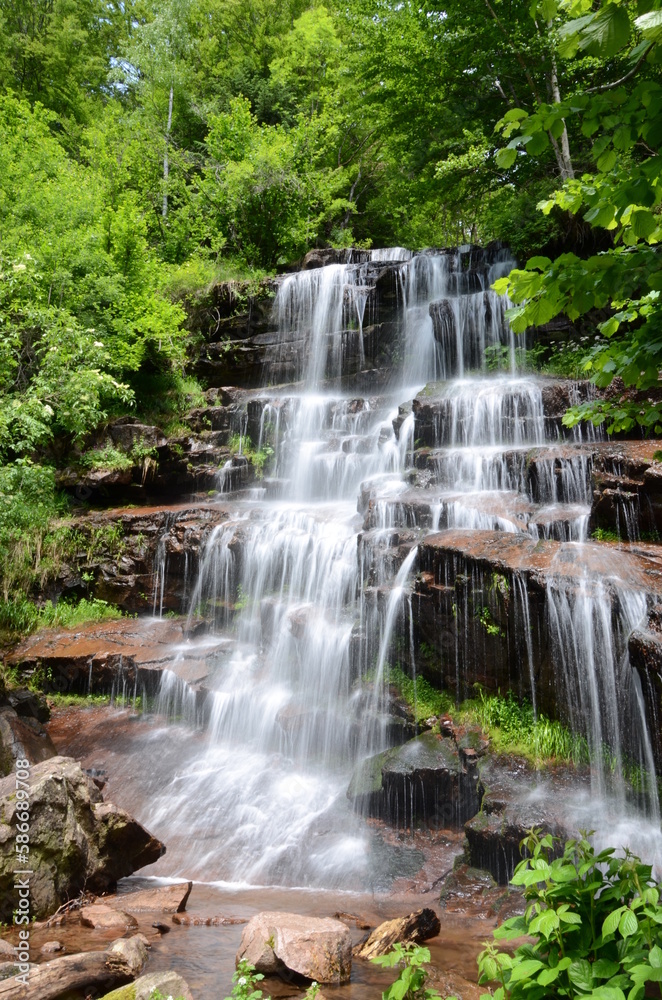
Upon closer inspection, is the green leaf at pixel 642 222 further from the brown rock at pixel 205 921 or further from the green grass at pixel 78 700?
the green grass at pixel 78 700

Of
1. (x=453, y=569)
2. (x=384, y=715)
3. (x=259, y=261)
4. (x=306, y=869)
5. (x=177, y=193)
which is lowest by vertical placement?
(x=306, y=869)

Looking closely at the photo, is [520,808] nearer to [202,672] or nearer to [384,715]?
[384,715]

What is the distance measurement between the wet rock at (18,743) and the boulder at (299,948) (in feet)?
14.0

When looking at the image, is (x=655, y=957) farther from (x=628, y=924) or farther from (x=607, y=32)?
(x=607, y=32)

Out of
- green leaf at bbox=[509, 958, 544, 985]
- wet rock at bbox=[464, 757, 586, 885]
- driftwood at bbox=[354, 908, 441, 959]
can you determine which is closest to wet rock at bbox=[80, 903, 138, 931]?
driftwood at bbox=[354, 908, 441, 959]

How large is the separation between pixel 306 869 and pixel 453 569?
12.2 feet

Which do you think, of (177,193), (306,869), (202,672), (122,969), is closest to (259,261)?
(177,193)

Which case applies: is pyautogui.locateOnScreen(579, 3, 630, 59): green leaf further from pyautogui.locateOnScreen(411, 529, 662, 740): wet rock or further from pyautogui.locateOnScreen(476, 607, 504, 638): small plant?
pyautogui.locateOnScreen(476, 607, 504, 638): small plant

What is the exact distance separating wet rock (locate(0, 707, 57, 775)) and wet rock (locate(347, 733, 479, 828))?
13.3 feet

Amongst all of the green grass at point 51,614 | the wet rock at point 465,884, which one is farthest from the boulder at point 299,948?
the green grass at point 51,614

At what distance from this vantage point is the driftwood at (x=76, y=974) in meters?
3.31

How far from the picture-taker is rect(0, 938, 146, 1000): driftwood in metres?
3.31

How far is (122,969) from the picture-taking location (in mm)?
3752

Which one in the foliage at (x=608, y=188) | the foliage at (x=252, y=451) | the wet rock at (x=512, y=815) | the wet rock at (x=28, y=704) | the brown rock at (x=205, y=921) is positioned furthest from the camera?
the foliage at (x=252, y=451)
